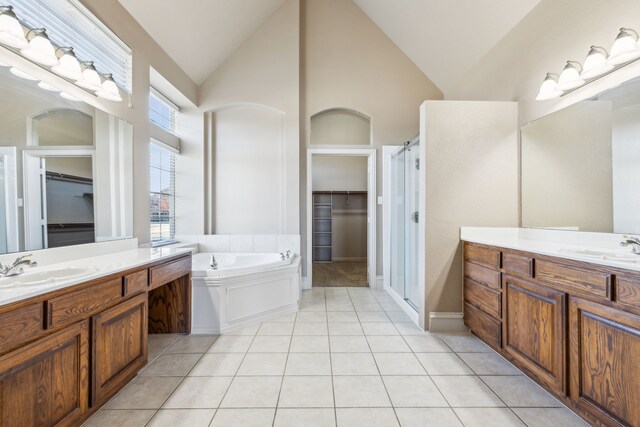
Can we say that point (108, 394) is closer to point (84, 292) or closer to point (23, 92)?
point (84, 292)

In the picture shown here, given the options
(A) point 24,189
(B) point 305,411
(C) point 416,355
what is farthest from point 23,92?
(C) point 416,355

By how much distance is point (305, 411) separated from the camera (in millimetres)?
1533

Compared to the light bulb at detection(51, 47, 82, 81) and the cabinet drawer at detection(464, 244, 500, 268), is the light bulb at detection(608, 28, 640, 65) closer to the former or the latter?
the cabinet drawer at detection(464, 244, 500, 268)

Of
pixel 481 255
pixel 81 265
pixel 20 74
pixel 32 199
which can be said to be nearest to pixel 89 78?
pixel 20 74

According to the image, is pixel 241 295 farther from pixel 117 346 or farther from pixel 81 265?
pixel 81 265

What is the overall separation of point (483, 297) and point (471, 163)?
1158 mm

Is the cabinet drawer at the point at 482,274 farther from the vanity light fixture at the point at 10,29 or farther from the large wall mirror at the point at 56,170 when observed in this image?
the vanity light fixture at the point at 10,29

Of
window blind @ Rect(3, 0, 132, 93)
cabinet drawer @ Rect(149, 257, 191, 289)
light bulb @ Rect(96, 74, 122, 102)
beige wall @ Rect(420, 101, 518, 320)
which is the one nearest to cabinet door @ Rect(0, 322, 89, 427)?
cabinet drawer @ Rect(149, 257, 191, 289)

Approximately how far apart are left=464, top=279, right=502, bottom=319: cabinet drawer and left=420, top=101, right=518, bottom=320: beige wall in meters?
0.36

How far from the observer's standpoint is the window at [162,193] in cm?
332

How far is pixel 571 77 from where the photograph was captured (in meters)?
1.92

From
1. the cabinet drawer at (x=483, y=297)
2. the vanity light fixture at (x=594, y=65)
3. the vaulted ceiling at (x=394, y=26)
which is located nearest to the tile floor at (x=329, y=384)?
the cabinet drawer at (x=483, y=297)

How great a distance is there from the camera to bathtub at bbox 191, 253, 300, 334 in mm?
2559

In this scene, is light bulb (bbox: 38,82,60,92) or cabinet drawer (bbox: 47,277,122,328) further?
light bulb (bbox: 38,82,60,92)
